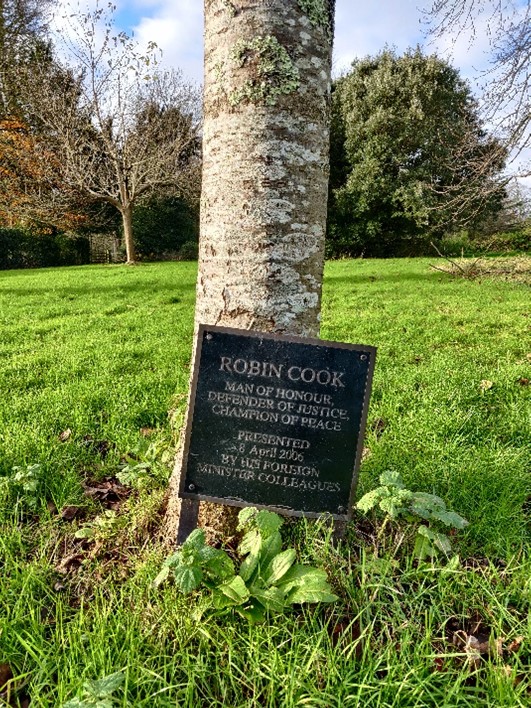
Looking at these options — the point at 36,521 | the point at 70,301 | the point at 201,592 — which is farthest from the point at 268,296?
the point at 70,301

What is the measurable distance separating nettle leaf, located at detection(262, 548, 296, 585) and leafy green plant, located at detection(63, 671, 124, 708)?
57cm

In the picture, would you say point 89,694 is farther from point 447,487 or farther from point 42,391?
point 42,391

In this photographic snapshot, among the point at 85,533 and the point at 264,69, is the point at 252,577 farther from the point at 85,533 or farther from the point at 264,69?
the point at 264,69

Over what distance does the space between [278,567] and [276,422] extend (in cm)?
56

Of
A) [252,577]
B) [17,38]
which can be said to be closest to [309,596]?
[252,577]

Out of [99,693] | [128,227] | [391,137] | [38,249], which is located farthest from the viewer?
[38,249]

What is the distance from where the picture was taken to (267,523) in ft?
6.32

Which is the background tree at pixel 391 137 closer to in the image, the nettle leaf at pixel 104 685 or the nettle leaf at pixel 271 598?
the nettle leaf at pixel 271 598

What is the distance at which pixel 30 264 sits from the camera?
893 inches

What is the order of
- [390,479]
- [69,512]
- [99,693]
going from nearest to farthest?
1. [99,693]
2. [390,479]
3. [69,512]

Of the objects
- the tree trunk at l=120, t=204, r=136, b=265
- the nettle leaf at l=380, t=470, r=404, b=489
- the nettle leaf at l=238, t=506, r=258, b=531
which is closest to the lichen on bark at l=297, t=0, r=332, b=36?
the nettle leaf at l=380, t=470, r=404, b=489

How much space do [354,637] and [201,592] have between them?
1.90 feet

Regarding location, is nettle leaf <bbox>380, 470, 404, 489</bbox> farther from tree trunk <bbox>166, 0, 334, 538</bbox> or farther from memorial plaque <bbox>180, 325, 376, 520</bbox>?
tree trunk <bbox>166, 0, 334, 538</bbox>

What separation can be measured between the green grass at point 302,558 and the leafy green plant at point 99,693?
5 centimetres
